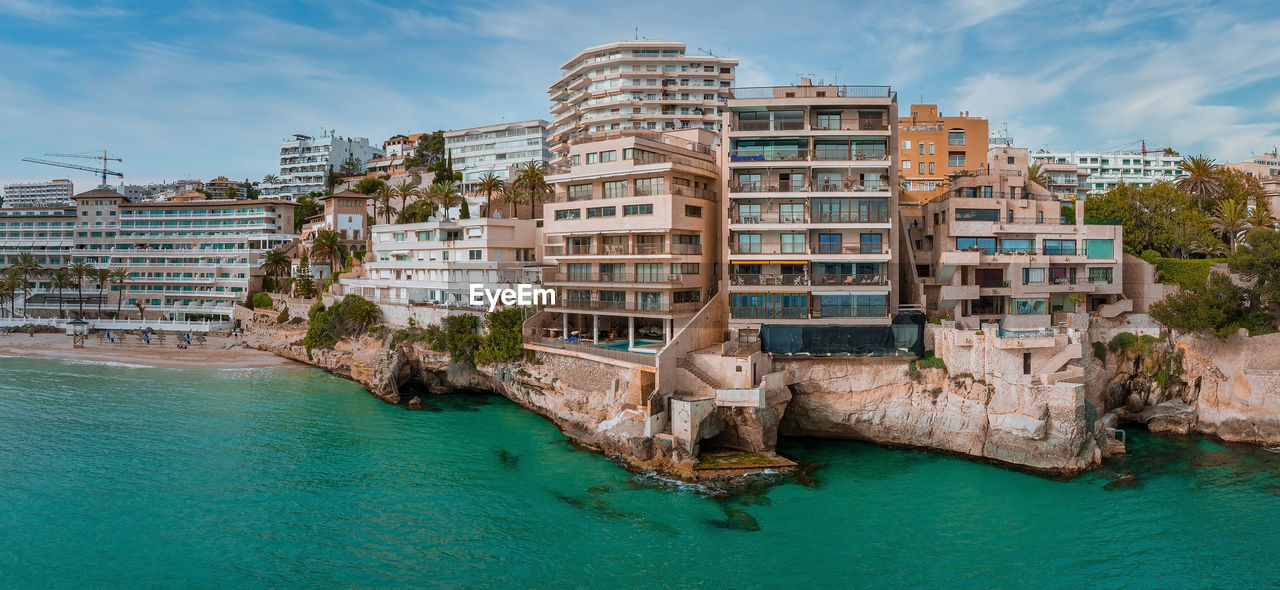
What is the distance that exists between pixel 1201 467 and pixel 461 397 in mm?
45776

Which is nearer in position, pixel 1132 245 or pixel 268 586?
pixel 268 586

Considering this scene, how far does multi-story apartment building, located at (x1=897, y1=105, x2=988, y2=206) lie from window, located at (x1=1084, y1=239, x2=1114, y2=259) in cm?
1757

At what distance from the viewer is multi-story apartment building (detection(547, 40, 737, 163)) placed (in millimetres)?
87438

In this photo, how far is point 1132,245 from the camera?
5562 centimetres

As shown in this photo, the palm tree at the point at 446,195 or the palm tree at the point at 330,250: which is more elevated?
the palm tree at the point at 446,195

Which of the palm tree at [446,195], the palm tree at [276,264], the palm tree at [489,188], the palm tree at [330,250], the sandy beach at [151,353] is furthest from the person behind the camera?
the palm tree at [276,264]

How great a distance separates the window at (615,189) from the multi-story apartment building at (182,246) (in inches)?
2347

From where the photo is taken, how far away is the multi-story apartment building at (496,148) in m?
105

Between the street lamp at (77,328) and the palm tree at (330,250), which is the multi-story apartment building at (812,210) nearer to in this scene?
the palm tree at (330,250)

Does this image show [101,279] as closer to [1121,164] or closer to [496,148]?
[496,148]

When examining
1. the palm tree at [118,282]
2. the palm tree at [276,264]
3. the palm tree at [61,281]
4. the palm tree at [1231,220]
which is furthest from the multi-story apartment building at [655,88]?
the palm tree at [61,281]

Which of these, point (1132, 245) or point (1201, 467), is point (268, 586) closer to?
point (1201, 467)

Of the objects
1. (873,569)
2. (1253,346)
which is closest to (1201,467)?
(1253,346)

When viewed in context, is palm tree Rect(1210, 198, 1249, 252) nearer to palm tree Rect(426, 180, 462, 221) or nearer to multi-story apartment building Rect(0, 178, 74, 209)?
palm tree Rect(426, 180, 462, 221)
